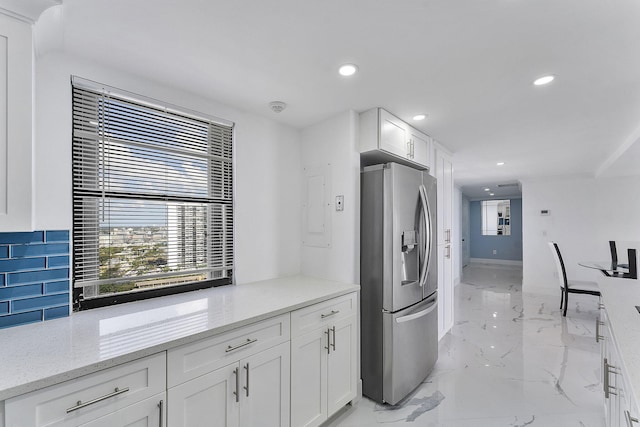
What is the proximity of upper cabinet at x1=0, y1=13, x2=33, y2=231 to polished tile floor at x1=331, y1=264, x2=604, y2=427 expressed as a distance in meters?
2.18

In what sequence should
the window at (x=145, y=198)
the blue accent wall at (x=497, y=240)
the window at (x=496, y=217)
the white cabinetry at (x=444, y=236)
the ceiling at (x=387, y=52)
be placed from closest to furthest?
the ceiling at (x=387, y=52) → the window at (x=145, y=198) → the white cabinetry at (x=444, y=236) → the blue accent wall at (x=497, y=240) → the window at (x=496, y=217)

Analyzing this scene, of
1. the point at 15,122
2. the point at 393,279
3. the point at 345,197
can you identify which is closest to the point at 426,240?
the point at 393,279

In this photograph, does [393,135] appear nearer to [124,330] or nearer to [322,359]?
[322,359]

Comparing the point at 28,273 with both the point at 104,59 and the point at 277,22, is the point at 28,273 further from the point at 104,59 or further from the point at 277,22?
the point at 277,22

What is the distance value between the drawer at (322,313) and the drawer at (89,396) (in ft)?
2.50

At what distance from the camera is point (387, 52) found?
1561mm

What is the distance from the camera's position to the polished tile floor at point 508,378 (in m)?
2.09

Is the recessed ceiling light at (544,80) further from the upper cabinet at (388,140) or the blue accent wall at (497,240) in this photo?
the blue accent wall at (497,240)

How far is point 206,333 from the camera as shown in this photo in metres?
1.33

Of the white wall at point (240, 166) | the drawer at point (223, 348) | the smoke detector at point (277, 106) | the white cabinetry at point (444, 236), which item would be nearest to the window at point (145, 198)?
the white wall at point (240, 166)

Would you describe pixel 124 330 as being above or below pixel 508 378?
above

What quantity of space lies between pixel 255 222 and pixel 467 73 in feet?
6.00

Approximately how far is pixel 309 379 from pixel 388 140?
1.84m

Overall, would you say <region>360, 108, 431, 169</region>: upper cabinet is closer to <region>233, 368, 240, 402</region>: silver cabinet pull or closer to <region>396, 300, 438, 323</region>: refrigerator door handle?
<region>396, 300, 438, 323</region>: refrigerator door handle
